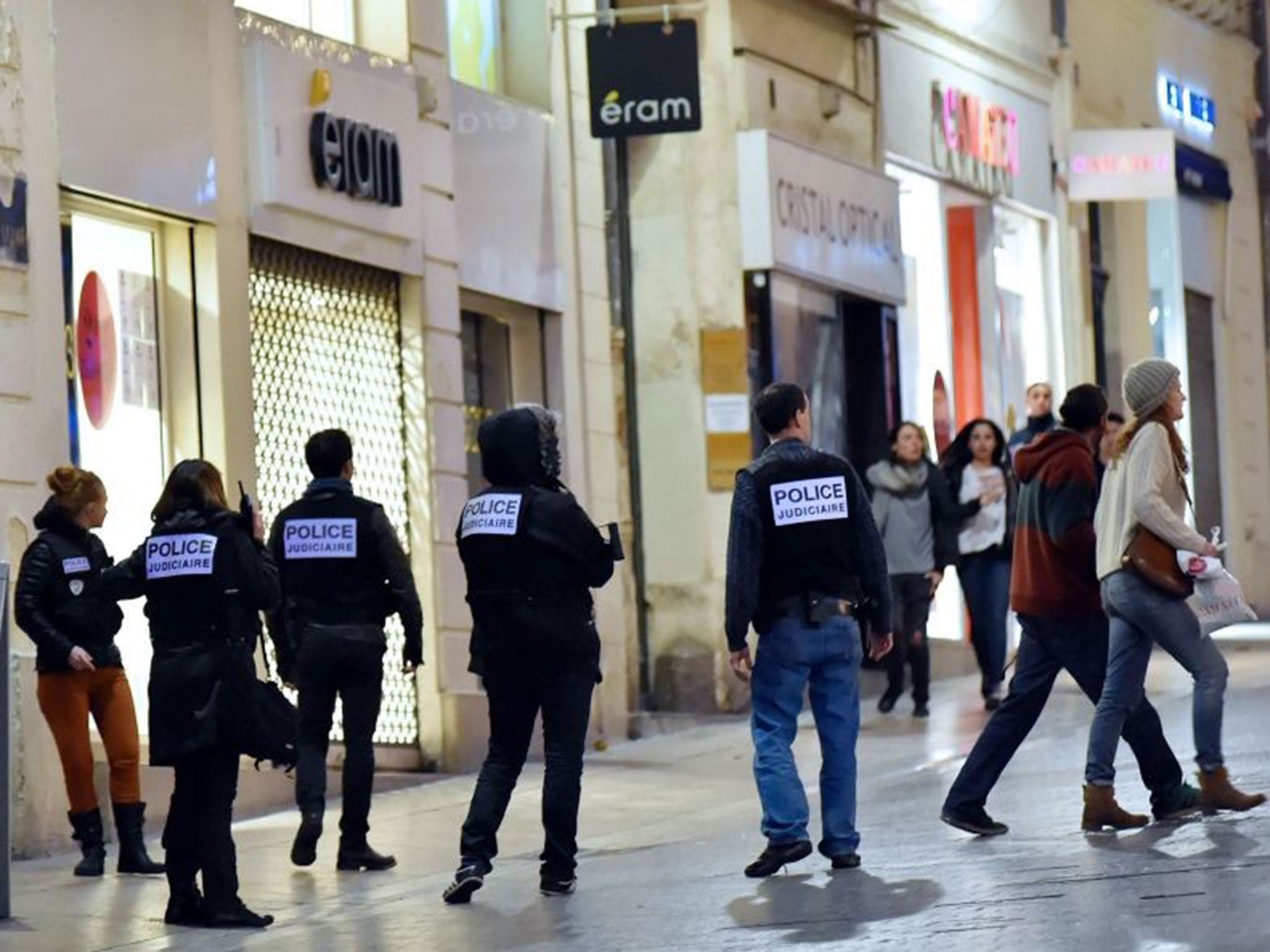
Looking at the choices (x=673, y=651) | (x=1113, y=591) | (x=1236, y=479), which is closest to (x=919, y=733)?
(x=673, y=651)

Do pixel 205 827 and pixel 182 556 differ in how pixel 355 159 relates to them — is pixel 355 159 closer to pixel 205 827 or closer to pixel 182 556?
pixel 182 556

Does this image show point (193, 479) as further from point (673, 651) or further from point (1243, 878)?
point (673, 651)

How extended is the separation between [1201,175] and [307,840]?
2096cm

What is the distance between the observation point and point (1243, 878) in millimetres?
10414

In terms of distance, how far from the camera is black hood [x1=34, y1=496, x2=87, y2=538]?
1332 centimetres

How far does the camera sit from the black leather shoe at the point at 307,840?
13.2 meters

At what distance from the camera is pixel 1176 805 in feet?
40.8

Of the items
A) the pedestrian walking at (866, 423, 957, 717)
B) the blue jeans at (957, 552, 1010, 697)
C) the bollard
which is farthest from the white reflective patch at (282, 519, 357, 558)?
the blue jeans at (957, 552, 1010, 697)

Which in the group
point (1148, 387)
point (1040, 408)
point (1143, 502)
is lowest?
point (1143, 502)

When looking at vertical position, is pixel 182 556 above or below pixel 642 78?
below

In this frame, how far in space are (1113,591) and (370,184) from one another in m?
6.44

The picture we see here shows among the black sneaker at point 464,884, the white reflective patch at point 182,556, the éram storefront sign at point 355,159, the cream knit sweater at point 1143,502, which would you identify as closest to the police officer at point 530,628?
the black sneaker at point 464,884

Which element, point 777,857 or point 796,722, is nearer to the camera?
point 777,857

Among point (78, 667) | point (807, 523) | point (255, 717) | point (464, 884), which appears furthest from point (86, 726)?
point (807, 523)
